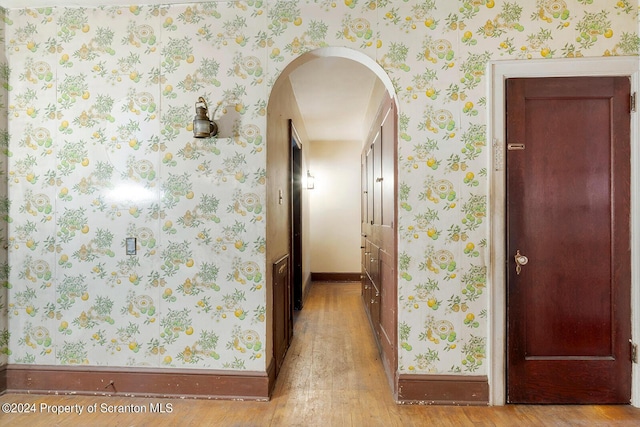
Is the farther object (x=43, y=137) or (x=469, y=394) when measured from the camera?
(x=43, y=137)

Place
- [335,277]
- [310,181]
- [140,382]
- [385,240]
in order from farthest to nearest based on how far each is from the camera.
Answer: [335,277], [310,181], [385,240], [140,382]

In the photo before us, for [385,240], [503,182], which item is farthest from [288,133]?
[503,182]

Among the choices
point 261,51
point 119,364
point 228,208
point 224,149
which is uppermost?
point 261,51

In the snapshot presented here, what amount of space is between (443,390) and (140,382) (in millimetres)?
1921

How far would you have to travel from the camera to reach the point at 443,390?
206 cm

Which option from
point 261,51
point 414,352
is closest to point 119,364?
point 414,352

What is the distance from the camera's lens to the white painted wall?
5957 millimetres

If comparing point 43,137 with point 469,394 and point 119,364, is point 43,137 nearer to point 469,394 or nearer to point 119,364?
point 119,364

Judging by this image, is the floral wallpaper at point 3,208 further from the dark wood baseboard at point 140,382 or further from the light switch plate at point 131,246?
the light switch plate at point 131,246

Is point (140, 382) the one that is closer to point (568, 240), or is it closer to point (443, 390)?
point (443, 390)

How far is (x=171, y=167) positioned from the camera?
2.18m

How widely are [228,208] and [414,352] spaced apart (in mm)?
1482

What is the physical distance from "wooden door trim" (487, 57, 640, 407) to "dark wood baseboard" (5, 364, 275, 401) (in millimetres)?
1439

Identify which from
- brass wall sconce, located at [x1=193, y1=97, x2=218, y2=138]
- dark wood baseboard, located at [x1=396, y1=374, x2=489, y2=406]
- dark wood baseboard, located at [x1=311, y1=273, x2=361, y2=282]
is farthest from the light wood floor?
dark wood baseboard, located at [x1=311, y1=273, x2=361, y2=282]
